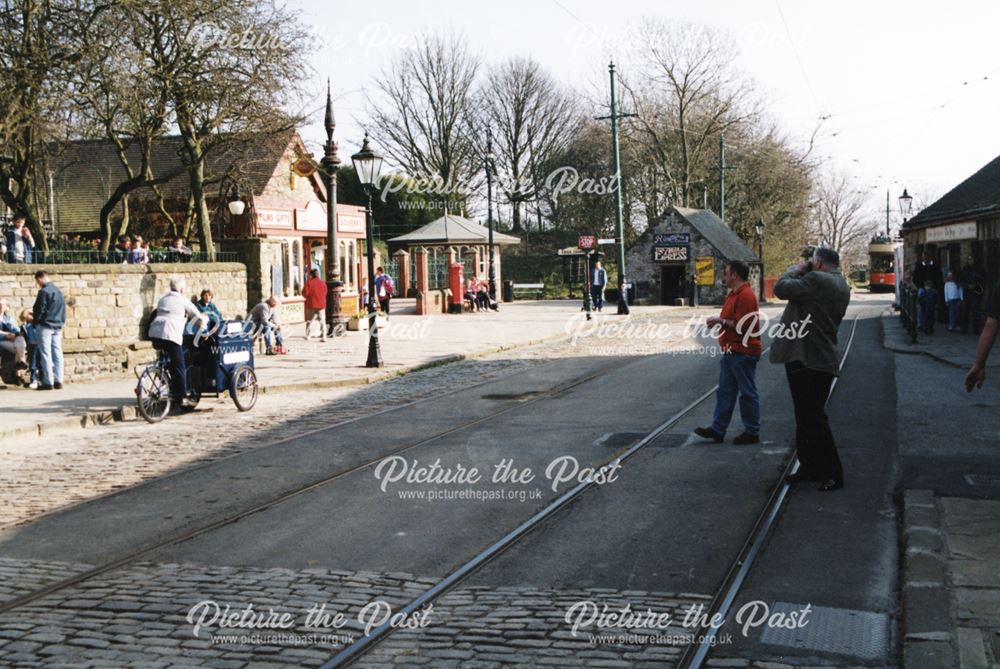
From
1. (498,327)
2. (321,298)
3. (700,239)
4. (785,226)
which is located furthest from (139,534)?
(785,226)

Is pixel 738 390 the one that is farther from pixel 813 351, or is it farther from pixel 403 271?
pixel 403 271

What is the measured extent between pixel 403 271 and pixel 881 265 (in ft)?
105

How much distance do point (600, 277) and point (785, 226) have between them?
28.3 metres

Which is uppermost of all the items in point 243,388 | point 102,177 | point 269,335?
point 102,177

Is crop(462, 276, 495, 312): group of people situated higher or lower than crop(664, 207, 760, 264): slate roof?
lower

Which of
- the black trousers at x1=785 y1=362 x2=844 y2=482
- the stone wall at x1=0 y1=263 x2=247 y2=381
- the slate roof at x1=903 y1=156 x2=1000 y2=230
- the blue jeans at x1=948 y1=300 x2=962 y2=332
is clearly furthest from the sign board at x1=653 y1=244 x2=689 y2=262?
the black trousers at x1=785 y1=362 x2=844 y2=482

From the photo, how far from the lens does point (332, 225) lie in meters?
24.7

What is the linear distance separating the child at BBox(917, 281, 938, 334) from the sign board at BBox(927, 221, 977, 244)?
2103 millimetres

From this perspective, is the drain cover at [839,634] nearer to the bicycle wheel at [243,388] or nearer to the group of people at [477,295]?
the bicycle wheel at [243,388]

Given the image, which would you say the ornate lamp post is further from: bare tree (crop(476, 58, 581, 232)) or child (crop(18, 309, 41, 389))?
bare tree (crop(476, 58, 581, 232))

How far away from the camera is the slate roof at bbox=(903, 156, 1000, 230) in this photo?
2456 cm

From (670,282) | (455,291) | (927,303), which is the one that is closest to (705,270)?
(670,282)

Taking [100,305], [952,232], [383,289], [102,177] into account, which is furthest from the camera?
[102,177]

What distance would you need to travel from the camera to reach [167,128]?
77.1 ft
